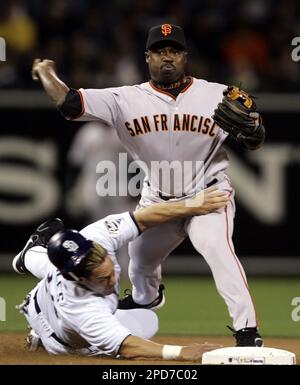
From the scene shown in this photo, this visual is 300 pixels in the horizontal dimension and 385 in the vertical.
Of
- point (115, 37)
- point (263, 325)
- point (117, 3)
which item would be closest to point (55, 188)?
point (115, 37)

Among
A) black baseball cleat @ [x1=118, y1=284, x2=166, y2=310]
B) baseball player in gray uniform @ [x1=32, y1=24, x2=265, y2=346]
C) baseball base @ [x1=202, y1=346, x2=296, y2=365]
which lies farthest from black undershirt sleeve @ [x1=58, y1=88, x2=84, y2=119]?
baseball base @ [x1=202, y1=346, x2=296, y2=365]

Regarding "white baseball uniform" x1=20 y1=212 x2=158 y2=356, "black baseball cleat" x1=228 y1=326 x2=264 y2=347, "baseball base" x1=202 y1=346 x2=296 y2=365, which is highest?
→ "white baseball uniform" x1=20 y1=212 x2=158 y2=356

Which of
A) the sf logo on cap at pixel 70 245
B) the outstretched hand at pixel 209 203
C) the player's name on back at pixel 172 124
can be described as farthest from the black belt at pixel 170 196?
the sf logo on cap at pixel 70 245

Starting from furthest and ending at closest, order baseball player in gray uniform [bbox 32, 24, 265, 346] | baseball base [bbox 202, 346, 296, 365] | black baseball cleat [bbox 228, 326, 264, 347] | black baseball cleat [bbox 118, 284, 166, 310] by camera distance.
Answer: black baseball cleat [bbox 118, 284, 166, 310] → baseball player in gray uniform [bbox 32, 24, 265, 346] → black baseball cleat [bbox 228, 326, 264, 347] → baseball base [bbox 202, 346, 296, 365]

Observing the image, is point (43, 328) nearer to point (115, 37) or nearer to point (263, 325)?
point (263, 325)

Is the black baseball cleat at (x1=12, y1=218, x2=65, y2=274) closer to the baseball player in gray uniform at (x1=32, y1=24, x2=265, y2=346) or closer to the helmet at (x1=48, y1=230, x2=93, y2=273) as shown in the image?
the baseball player in gray uniform at (x1=32, y1=24, x2=265, y2=346)

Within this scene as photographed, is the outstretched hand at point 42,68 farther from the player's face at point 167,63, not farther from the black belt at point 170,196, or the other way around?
the black belt at point 170,196
